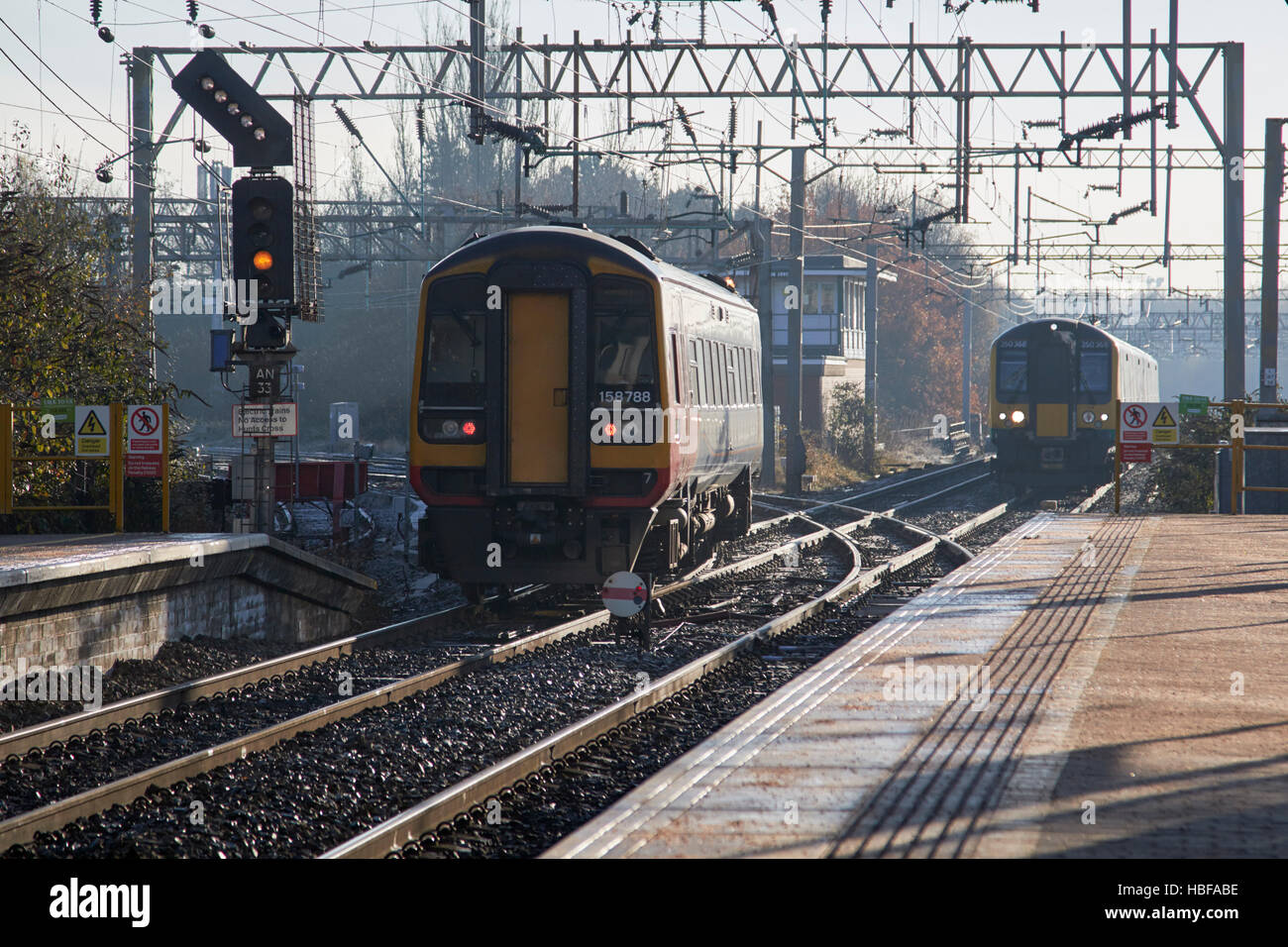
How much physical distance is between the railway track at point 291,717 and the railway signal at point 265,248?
130 inches

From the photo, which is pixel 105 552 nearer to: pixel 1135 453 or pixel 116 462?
pixel 116 462

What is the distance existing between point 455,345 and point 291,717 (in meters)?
4.70

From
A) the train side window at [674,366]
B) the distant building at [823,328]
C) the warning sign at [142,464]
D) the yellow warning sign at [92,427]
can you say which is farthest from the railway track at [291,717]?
the distant building at [823,328]

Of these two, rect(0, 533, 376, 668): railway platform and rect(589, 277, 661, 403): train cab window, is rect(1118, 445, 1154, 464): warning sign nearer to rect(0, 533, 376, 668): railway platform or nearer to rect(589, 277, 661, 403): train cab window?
rect(589, 277, 661, 403): train cab window

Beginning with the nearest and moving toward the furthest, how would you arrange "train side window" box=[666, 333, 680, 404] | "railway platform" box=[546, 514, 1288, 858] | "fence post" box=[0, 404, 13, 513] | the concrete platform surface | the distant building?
"railway platform" box=[546, 514, 1288, 858] → the concrete platform surface → "fence post" box=[0, 404, 13, 513] → "train side window" box=[666, 333, 680, 404] → the distant building

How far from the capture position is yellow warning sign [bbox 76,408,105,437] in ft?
39.9

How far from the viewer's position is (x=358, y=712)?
8.66 meters

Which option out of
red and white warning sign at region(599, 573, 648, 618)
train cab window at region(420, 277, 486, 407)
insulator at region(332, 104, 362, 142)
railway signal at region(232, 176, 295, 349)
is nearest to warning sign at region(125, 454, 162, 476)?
railway signal at region(232, 176, 295, 349)

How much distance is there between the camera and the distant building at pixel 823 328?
47.9 metres

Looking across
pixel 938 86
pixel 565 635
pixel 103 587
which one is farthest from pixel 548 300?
pixel 938 86

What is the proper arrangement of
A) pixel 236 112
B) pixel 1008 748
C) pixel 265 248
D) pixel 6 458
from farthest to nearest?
pixel 236 112 → pixel 265 248 → pixel 6 458 → pixel 1008 748

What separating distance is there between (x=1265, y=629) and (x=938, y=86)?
556 inches

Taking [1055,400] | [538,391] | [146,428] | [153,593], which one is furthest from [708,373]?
[1055,400]

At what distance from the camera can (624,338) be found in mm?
12250
